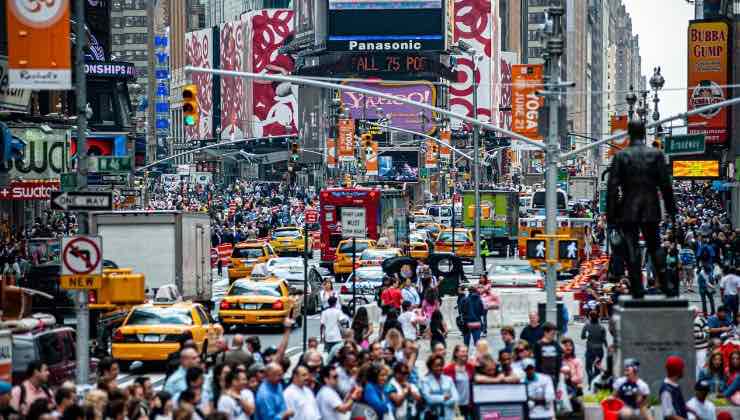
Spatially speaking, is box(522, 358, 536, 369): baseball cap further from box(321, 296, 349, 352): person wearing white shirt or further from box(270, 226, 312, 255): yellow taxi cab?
box(270, 226, 312, 255): yellow taxi cab

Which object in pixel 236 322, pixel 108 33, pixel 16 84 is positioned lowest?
pixel 236 322

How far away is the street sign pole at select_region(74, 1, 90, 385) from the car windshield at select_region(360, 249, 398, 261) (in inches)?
1043

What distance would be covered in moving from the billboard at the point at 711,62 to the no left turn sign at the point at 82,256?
171ft

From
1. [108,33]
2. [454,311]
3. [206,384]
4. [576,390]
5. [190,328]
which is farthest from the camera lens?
[108,33]

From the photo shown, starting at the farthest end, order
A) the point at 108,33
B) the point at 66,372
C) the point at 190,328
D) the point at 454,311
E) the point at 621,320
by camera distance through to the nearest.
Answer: the point at 108,33
the point at 454,311
the point at 190,328
the point at 66,372
the point at 621,320

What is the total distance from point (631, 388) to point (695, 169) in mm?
54986

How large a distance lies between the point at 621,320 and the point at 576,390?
6.99 feet

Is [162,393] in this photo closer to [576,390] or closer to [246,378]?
[246,378]

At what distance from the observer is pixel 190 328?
2889 cm

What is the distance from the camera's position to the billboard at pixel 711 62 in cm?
7219

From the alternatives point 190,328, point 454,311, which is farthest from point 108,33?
point 190,328

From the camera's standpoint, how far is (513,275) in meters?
43.2

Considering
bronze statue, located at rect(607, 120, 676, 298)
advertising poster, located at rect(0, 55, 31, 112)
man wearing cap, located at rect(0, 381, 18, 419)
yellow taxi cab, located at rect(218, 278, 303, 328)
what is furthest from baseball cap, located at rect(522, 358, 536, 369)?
advertising poster, located at rect(0, 55, 31, 112)

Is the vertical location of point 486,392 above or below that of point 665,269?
below
